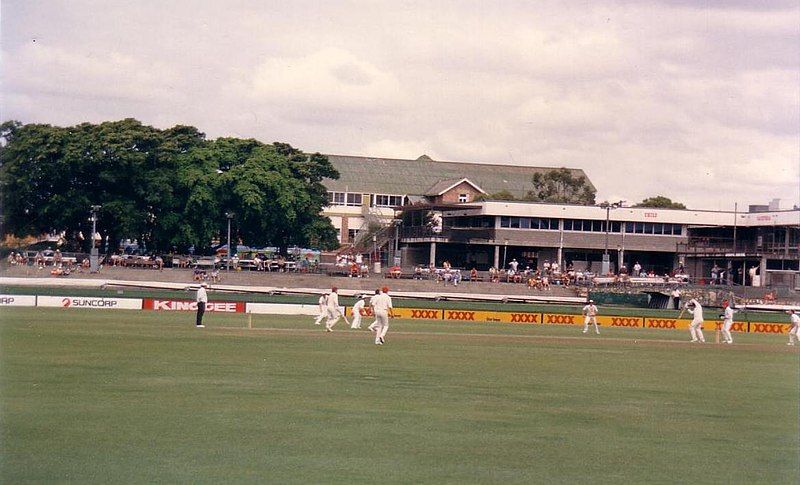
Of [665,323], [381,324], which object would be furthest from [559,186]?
[381,324]

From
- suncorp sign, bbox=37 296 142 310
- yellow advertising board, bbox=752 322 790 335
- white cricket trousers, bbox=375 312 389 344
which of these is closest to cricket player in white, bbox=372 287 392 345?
white cricket trousers, bbox=375 312 389 344

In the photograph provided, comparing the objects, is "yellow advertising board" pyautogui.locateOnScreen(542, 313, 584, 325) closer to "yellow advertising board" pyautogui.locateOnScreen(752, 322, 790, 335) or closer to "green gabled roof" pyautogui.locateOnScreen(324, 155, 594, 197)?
"yellow advertising board" pyautogui.locateOnScreen(752, 322, 790, 335)

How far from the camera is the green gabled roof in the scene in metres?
134

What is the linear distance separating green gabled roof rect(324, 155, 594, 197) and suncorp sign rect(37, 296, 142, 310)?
2704 inches

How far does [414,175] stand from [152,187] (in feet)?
180

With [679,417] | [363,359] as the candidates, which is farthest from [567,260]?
[679,417]

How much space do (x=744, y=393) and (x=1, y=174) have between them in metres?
66.2

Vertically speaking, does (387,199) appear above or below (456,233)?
above

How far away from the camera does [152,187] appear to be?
282 ft

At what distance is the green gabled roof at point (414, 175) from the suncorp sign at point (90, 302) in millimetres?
68673

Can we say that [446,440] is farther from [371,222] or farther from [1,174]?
[371,222]

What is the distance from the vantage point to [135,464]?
1379 centimetres

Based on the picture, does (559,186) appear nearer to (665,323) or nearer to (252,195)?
(252,195)

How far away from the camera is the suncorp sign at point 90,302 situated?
2406 inches
